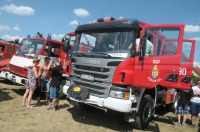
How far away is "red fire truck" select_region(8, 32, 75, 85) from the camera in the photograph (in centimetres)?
929

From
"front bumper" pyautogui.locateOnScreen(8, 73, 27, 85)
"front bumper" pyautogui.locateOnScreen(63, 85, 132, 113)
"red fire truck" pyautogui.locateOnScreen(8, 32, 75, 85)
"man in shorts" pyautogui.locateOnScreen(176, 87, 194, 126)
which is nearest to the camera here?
"front bumper" pyautogui.locateOnScreen(63, 85, 132, 113)

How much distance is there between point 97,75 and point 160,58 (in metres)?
1.80

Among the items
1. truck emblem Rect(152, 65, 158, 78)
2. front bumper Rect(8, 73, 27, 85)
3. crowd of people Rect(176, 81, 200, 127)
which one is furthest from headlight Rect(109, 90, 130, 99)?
front bumper Rect(8, 73, 27, 85)

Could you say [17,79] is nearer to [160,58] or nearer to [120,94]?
[120,94]

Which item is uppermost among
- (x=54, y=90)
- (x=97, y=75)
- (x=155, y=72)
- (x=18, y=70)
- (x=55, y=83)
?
(x=155, y=72)

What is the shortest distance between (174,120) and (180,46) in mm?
3733

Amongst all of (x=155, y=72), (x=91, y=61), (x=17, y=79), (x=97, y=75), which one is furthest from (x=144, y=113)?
(x=17, y=79)

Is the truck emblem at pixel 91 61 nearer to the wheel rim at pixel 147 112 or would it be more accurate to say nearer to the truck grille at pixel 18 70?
the wheel rim at pixel 147 112

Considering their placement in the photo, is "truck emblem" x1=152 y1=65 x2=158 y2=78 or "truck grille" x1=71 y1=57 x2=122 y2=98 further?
"truck emblem" x1=152 y1=65 x2=158 y2=78

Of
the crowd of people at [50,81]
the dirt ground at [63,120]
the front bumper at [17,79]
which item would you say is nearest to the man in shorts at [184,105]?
the dirt ground at [63,120]

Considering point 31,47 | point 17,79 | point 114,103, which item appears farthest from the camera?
point 31,47

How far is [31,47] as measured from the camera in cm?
988

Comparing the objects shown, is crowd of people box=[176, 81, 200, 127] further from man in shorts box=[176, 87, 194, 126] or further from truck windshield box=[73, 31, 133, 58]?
truck windshield box=[73, 31, 133, 58]

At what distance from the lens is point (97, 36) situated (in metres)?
7.09
